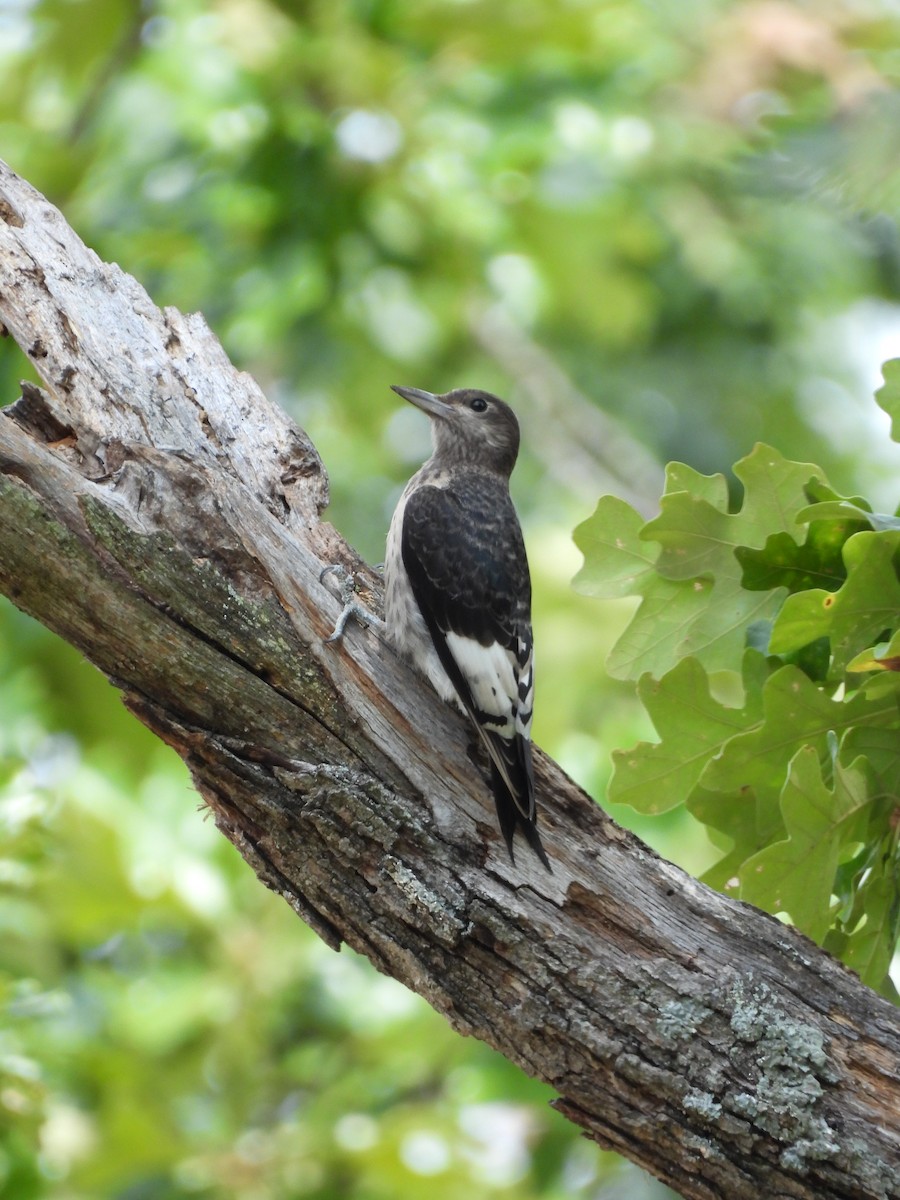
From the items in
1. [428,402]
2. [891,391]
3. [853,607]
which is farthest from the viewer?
[428,402]

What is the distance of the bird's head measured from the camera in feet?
13.9

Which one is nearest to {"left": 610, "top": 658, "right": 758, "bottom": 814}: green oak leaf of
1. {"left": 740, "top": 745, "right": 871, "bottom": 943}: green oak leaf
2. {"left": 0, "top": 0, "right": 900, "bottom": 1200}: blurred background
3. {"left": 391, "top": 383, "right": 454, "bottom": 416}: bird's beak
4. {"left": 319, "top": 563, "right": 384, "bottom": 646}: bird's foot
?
{"left": 740, "top": 745, "right": 871, "bottom": 943}: green oak leaf

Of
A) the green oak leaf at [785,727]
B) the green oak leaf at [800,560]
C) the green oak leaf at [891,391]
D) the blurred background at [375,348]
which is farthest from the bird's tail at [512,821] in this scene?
the blurred background at [375,348]

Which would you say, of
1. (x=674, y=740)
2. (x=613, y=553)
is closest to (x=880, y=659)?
(x=674, y=740)

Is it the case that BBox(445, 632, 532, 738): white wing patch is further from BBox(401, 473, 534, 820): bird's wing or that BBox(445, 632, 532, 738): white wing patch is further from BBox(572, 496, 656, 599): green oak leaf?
BBox(572, 496, 656, 599): green oak leaf

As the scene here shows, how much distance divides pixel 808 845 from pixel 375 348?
5894 mm

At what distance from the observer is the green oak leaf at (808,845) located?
2.00m

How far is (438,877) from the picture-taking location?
206 centimetres

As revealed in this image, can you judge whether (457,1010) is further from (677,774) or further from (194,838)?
(194,838)

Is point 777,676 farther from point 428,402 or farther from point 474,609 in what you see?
point 428,402

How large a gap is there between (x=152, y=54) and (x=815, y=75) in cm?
332

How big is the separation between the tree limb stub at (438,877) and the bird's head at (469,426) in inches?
81.2

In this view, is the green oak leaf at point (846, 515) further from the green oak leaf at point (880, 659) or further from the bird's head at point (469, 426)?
the bird's head at point (469, 426)

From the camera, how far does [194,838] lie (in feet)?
19.4
